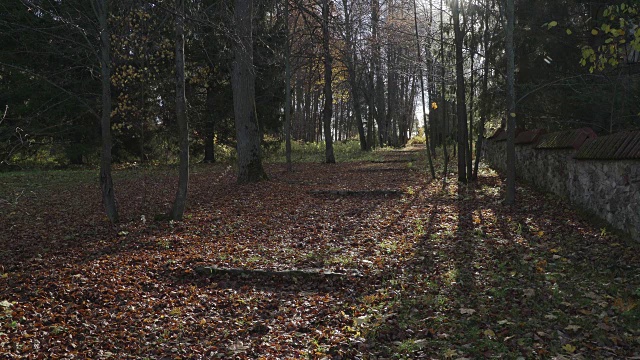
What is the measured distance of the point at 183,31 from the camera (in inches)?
317

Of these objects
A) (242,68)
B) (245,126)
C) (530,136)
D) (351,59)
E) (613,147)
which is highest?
(351,59)

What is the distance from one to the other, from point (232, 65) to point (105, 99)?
24.4 ft

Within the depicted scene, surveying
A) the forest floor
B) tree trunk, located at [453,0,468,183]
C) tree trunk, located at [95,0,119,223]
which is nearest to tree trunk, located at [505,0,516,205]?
the forest floor

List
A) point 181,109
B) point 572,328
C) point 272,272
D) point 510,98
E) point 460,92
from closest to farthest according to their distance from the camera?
1. point 572,328
2. point 272,272
3. point 181,109
4. point 510,98
5. point 460,92

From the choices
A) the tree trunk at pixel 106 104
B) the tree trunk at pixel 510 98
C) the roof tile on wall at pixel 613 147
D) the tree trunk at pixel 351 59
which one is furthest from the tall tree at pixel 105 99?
the roof tile on wall at pixel 613 147

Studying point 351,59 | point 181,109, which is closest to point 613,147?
point 181,109

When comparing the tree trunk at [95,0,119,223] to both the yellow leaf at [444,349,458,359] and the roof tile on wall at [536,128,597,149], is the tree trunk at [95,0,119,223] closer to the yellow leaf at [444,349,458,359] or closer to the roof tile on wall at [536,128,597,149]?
the yellow leaf at [444,349,458,359]

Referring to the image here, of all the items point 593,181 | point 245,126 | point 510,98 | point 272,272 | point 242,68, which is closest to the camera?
point 272,272

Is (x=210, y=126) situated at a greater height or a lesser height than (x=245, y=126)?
greater

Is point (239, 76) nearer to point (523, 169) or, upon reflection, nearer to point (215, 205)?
point (215, 205)

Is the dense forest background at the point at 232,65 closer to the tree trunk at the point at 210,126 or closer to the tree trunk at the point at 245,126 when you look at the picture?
the tree trunk at the point at 210,126

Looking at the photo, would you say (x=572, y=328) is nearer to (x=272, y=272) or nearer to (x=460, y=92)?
(x=272, y=272)

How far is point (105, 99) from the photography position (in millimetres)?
7875

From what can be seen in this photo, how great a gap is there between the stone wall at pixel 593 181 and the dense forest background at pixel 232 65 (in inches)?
50.5
